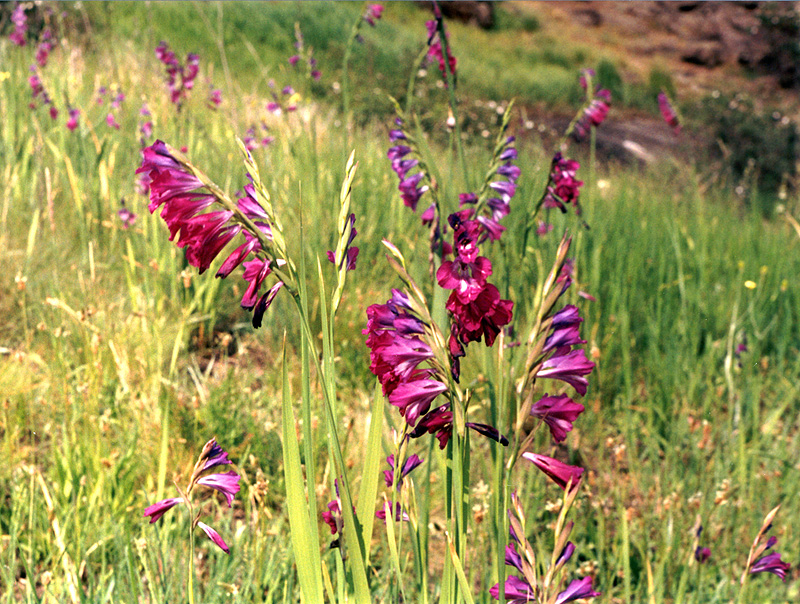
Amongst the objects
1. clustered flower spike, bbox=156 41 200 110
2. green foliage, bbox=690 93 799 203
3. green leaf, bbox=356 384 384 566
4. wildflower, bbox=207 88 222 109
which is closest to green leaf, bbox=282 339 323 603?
green leaf, bbox=356 384 384 566

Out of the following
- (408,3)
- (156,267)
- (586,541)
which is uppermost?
(408,3)

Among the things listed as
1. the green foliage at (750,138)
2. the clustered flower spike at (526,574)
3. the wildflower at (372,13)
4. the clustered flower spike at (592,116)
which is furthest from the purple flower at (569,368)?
the green foliage at (750,138)

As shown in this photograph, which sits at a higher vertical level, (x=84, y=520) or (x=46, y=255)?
(x=46, y=255)

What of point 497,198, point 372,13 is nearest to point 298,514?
point 497,198

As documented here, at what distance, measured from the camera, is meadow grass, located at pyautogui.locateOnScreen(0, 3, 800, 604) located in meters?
1.29

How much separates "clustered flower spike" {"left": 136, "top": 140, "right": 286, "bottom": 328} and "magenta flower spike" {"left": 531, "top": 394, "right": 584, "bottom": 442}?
0.92ft

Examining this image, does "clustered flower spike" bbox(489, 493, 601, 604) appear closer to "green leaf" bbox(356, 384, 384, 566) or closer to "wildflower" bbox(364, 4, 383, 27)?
"green leaf" bbox(356, 384, 384, 566)

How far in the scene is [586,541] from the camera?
1658 millimetres

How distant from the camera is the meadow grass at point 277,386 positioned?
50.6 inches

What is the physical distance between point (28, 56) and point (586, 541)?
15.7 feet

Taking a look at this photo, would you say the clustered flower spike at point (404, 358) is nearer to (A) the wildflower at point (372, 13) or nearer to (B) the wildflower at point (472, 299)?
(B) the wildflower at point (472, 299)

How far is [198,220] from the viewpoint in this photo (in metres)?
0.61

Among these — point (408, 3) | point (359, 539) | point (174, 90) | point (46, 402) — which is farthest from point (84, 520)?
point (408, 3)

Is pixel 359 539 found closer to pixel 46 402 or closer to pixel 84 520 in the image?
pixel 84 520
